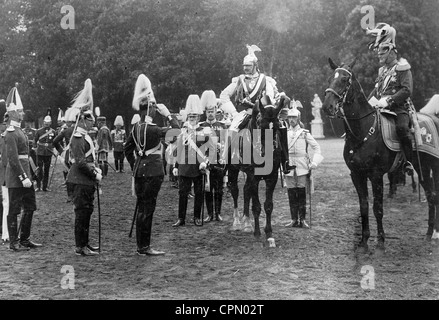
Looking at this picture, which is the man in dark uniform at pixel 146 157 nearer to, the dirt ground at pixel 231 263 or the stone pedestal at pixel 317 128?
the dirt ground at pixel 231 263

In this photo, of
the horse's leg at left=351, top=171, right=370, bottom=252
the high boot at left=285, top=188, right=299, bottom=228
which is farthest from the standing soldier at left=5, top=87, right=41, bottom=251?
the horse's leg at left=351, top=171, right=370, bottom=252

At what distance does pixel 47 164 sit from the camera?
1841cm

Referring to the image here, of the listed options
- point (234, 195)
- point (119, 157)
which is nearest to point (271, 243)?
point (234, 195)

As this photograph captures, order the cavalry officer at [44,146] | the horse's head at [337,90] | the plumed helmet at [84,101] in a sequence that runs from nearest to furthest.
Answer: the horse's head at [337,90] < the plumed helmet at [84,101] < the cavalry officer at [44,146]

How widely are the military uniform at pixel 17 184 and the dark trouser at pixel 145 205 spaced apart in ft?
6.58

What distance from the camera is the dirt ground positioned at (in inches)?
281

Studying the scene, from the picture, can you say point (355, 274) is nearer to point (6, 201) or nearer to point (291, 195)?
point (291, 195)

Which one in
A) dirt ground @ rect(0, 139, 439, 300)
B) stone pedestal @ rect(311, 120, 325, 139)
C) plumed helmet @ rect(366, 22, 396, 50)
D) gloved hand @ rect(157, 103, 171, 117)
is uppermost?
stone pedestal @ rect(311, 120, 325, 139)

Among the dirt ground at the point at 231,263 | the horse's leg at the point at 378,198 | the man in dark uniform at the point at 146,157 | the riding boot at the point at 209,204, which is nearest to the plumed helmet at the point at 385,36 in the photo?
the horse's leg at the point at 378,198

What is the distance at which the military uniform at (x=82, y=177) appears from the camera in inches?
361

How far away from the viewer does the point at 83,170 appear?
920cm

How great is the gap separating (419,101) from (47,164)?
1350 inches

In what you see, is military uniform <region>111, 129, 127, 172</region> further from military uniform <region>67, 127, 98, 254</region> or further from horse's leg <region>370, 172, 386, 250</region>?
horse's leg <region>370, 172, 386, 250</region>

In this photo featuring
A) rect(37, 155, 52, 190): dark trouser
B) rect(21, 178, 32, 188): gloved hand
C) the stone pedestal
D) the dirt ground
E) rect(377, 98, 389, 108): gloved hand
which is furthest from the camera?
the stone pedestal
